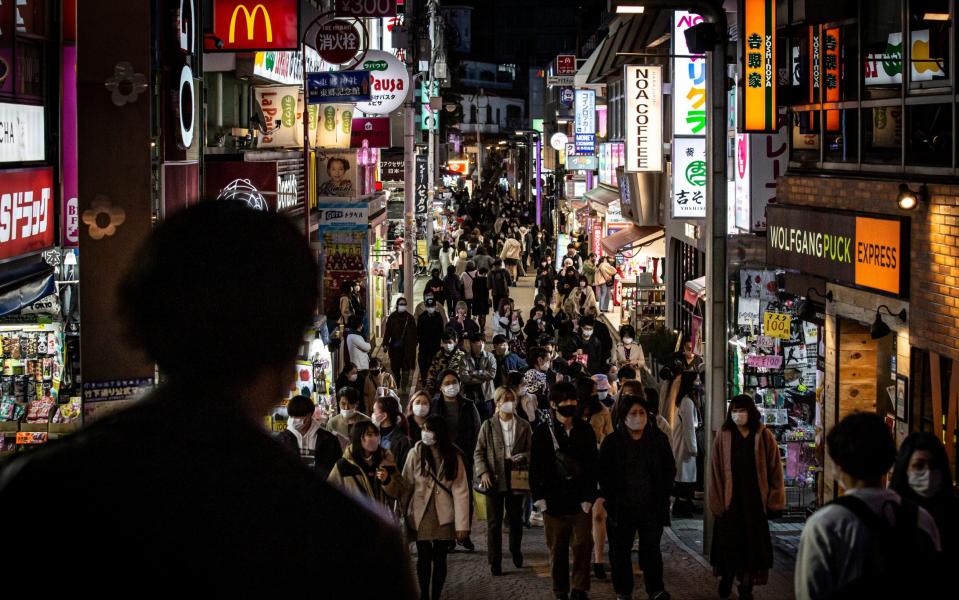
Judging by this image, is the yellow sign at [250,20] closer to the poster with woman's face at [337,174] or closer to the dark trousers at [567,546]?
the dark trousers at [567,546]

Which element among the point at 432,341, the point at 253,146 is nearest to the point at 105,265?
the point at 253,146

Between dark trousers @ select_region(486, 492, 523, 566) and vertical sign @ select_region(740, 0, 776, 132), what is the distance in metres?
5.21

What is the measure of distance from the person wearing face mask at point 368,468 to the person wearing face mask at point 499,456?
153 cm

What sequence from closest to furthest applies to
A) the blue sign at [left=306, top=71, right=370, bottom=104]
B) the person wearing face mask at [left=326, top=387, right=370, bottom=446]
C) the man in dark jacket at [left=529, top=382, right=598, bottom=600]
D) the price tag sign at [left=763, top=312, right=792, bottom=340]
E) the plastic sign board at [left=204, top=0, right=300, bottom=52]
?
the man in dark jacket at [left=529, top=382, right=598, bottom=600] < the person wearing face mask at [left=326, top=387, right=370, bottom=446] < the price tag sign at [left=763, top=312, right=792, bottom=340] < the plastic sign board at [left=204, top=0, right=300, bottom=52] < the blue sign at [left=306, top=71, right=370, bottom=104]

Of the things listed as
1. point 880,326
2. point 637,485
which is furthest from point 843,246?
point 637,485

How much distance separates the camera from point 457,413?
12555 mm

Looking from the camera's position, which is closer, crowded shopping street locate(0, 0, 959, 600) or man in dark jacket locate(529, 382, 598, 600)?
crowded shopping street locate(0, 0, 959, 600)

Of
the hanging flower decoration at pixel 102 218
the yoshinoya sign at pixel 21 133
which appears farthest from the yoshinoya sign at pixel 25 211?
the hanging flower decoration at pixel 102 218

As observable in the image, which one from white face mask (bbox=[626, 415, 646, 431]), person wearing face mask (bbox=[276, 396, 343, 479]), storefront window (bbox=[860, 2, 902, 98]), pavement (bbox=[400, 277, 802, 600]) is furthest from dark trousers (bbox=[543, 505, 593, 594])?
storefront window (bbox=[860, 2, 902, 98])

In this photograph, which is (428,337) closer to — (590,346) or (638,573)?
(590,346)

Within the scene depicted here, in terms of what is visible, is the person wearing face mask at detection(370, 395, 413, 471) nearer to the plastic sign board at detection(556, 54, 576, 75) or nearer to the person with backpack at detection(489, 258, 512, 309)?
the person with backpack at detection(489, 258, 512, 309)

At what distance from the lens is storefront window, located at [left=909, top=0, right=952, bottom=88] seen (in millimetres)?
10453

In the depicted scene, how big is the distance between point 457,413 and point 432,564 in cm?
271

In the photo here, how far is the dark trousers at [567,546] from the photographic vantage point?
10039 millimetres
